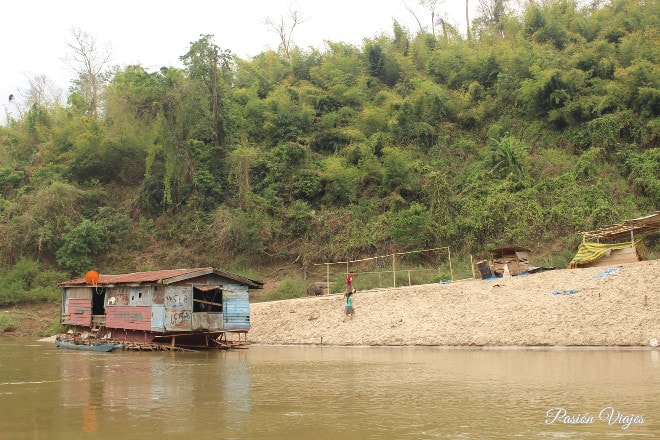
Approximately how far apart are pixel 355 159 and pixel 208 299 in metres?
18.6

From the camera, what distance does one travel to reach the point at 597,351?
17656mm

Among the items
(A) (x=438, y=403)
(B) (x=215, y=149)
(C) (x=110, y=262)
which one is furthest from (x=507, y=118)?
(A) (x=438, y=403)

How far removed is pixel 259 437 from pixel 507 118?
122 ft

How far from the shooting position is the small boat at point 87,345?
23.7 meters

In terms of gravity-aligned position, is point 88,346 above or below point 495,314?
below

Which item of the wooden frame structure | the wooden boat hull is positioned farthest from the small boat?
the wooden frame structure

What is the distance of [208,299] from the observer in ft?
83.3

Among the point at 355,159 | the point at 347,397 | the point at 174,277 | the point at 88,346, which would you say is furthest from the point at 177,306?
the point at 355,159

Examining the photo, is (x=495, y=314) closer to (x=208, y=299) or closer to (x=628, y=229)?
(x=628, y=229)

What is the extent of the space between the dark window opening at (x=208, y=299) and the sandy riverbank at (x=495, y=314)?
2.46 m

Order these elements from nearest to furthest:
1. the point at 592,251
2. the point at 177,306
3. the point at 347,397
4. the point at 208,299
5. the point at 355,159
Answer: the point at 347,397 → the point at 177,306 → the point at 592,251 → the point at 208,299 → the point at 355,159

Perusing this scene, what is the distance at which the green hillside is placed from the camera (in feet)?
114

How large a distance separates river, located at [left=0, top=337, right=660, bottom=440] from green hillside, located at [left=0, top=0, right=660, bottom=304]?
16.4 m

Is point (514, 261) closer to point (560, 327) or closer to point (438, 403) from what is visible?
point (560, 327)
